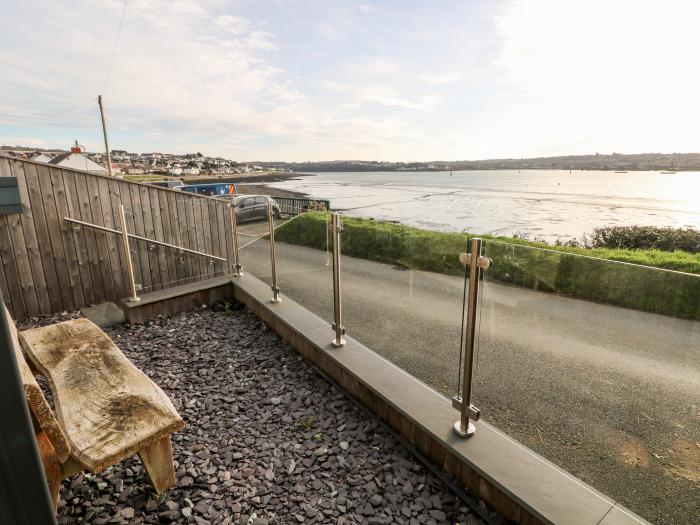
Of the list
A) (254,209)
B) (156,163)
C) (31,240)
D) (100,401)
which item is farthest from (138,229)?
(156,163)

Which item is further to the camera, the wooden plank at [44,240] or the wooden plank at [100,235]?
the wooden plank at [100,235]

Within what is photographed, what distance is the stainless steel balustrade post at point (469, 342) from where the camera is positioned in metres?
2.13

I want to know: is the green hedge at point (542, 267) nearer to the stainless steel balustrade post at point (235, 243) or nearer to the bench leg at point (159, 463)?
the bench leg at point (159, 463)

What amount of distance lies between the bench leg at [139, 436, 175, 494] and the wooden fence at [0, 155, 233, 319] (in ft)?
12.0

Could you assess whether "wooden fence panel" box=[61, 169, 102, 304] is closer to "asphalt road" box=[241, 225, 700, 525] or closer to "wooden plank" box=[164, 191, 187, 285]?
"wooden plank" box=[164, 191, 187, 285]

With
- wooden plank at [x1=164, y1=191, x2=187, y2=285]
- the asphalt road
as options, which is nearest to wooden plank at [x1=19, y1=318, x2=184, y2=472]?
the asphalt road

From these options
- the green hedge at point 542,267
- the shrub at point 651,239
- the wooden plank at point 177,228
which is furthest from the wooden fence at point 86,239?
the shrub at point 651,239

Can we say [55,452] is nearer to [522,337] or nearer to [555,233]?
[522,337]

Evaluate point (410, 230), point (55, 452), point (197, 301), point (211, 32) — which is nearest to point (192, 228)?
point (197, 301)

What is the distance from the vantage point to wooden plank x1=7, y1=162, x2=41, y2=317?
4262 millimetres

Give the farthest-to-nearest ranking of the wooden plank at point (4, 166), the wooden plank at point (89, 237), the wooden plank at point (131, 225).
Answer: the wooden plank at point (131, 225) < the wooden plank at point (89, 237) < the wooden plank at point (4, 166)

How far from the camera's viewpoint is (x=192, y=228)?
5.49 m

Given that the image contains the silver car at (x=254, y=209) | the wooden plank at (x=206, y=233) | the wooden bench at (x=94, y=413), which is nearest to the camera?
the wooden bench at (x=94, y=413)

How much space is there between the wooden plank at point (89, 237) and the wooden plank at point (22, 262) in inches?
20.2
